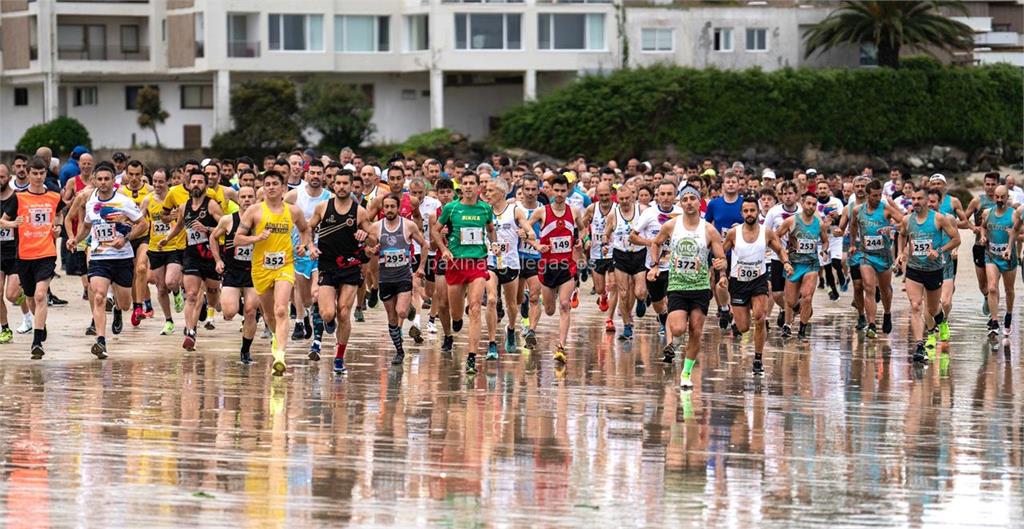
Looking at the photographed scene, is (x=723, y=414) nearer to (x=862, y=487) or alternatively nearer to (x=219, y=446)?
(x=862, y=487)

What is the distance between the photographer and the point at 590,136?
63.0 metres

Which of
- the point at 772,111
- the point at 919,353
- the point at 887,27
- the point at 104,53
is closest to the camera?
the point at 919,353

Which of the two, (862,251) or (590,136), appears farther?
(590,136)

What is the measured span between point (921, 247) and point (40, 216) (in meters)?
9.38

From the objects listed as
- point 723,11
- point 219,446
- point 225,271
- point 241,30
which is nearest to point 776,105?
point 723,11

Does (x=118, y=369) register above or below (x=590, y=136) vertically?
below

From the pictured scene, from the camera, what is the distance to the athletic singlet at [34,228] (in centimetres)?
1880

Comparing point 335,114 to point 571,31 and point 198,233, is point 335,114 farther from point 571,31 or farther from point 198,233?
point 198,233

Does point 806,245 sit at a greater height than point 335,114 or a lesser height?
lesser

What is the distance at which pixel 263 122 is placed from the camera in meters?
62.8

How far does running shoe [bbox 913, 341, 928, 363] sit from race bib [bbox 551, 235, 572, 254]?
380cm

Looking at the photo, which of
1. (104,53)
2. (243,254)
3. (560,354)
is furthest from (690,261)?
(104,53)

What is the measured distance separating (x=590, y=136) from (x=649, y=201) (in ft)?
136

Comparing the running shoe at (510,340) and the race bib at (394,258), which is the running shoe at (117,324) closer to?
the race bib at (394,258)
